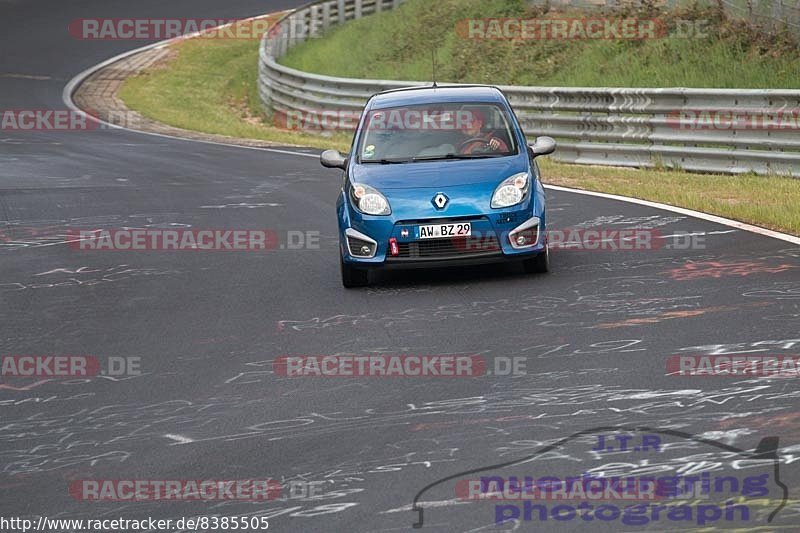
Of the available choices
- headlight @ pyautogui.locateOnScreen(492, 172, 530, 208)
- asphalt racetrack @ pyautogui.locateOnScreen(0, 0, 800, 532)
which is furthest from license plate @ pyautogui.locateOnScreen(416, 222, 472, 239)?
asphalt racetrack @ pyautogui.locateOnScreen(0, 0, 800, 532)

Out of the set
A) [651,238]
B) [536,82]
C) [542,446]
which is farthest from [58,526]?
[536,82]

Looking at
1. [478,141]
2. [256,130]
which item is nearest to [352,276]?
[478,141]

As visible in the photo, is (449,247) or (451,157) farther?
(451,157)

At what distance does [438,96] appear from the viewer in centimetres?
1252

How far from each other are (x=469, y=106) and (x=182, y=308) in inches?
131

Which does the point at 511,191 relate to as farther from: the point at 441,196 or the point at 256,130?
the point at 256,130

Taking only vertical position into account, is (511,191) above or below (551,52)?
below

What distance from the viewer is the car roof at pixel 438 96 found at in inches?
491

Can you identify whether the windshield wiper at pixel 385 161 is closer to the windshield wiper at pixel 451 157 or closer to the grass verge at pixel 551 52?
the windshield wiper at pixel 451 157

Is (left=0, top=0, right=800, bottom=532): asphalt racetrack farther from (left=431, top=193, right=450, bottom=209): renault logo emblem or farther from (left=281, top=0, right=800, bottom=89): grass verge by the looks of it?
(left=281, top=0, right=800, bottom=89): grass verge

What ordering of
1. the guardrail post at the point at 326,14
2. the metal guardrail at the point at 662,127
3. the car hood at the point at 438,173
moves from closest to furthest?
the car hood at the point at 438,173 → the metal guardrail at the point at 662,127 → the guardrail post at the point at 326,14

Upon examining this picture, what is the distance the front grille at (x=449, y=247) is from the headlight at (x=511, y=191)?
1.04 feet

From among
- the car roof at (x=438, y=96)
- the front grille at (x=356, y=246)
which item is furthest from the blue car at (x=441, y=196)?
the car roof at (x=438, y=96)

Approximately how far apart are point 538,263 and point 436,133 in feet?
5.05
